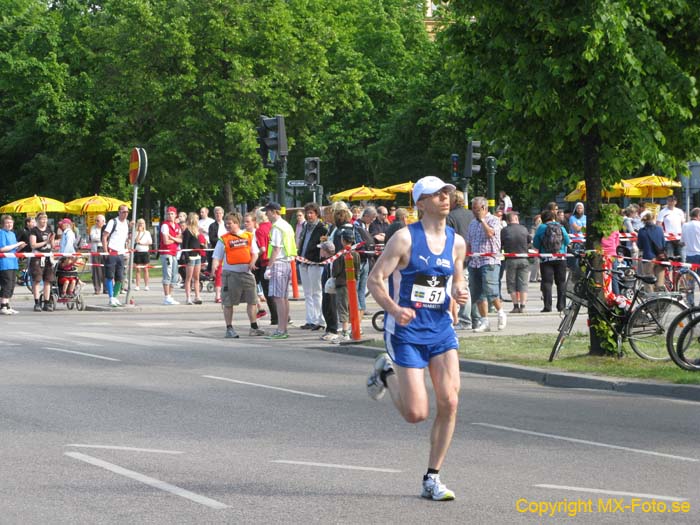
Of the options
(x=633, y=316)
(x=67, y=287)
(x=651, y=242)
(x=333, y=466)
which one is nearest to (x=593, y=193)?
(x=633, y=316)

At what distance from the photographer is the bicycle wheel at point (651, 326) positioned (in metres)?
14.2

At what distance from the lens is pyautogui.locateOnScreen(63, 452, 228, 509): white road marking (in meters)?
7.04

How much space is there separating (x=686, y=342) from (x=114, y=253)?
14859 mm

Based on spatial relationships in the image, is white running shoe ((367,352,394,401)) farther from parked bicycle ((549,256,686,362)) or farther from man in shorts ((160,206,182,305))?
man in shorts ((160,206,182,305))

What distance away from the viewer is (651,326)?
14.3 meters

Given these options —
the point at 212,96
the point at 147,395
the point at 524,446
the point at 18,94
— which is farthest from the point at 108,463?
the point at 18,94

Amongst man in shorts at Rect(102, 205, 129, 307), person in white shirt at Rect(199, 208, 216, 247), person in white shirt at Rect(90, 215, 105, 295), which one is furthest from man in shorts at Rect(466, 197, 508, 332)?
person in white shirt at Rect(90, 215, 105, 295)

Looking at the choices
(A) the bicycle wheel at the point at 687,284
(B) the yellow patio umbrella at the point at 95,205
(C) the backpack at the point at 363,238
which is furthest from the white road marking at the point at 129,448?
(B) the yellow patio umbrella at the point at 95,205

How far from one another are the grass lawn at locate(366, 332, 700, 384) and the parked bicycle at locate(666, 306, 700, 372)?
0.13m

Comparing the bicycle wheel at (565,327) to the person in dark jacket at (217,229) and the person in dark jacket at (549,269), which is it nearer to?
the person in dark jacket at (549,269)

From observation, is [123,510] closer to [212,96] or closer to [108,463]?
[108,463]

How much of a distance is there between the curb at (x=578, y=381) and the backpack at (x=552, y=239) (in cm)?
846

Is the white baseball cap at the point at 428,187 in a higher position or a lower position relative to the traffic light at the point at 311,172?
lower

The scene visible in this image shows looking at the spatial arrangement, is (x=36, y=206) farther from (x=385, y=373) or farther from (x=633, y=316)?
(x=385, y=373)
